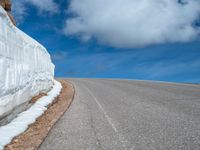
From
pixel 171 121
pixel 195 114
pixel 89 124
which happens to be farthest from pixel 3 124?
pixel 195 114

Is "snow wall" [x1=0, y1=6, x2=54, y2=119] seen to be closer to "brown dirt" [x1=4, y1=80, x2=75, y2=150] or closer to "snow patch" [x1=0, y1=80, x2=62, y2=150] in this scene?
"snow patch" [x1=0, y1=80, x2=62, y2=150]

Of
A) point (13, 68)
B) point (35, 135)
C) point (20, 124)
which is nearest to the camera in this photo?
point (35, 135)

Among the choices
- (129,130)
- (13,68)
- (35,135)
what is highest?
(13,68)

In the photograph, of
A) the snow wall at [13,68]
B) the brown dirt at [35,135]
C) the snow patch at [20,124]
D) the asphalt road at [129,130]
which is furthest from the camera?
the snow wall at [13,68]

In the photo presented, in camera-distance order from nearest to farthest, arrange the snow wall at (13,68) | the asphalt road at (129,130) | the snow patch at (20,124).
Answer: the asphalt road at (129,130), the snow patch at (20,124), the snow wall at (13,68)

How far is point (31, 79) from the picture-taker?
40.4 feet

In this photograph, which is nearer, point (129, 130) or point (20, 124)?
point (129, 130)

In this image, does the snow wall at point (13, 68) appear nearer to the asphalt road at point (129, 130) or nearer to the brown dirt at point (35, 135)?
the brown dirt at point (35, 135)

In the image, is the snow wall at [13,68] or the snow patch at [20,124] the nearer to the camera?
the snow patch at [20,124]

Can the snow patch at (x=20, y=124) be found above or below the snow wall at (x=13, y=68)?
below

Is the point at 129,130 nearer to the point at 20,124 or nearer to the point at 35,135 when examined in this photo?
the point at 35,135

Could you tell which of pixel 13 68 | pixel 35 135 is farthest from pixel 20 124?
pixel 13 68

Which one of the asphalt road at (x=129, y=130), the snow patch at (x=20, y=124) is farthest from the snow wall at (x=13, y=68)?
the asphalt road at (x=129, y=130)

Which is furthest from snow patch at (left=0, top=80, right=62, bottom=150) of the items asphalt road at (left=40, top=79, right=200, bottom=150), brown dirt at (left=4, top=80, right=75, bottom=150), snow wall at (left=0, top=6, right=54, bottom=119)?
asphalt road at (left=40, top=79, right=200, bottom=150)
